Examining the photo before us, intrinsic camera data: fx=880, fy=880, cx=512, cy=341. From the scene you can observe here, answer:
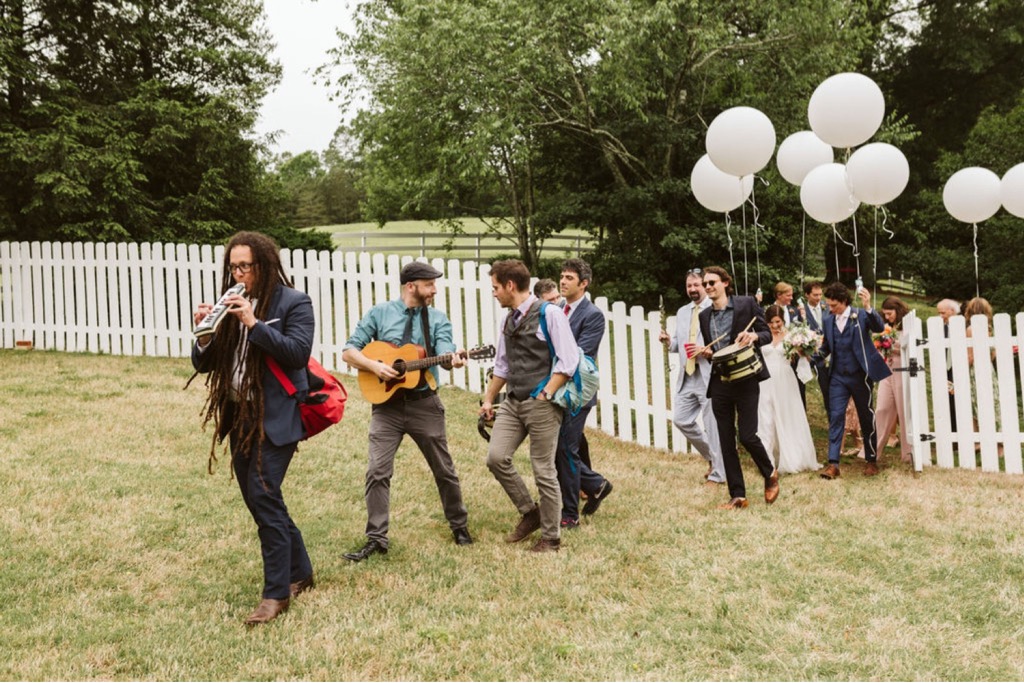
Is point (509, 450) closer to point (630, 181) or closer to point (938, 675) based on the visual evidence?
point (938, 675)

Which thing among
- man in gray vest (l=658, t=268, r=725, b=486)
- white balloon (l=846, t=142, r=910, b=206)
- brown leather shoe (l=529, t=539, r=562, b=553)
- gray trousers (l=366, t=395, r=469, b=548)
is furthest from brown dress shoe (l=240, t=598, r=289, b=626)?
white balloon (l=846, t=142, r=910, b=206)

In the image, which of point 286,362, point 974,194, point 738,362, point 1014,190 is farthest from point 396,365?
point 1014,190

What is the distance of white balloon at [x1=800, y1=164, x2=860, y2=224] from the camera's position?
27.9 ft

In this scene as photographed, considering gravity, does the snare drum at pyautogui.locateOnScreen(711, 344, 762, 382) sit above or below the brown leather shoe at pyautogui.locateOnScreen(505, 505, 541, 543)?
above

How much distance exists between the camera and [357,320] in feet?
38.8

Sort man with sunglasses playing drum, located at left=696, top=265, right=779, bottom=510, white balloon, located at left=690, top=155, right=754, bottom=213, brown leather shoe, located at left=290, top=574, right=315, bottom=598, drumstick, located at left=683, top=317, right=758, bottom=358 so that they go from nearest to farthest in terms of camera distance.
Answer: brown leather shoe, located at left=290, top=574, right=315, bottom=598 < man with sunglasses playing drum, located at left=696, top=265, right=779, bottom=510 < drumstick, located at left=683, top=317, right=758, bottom=358 < white balloon, located at left=690, top=155, right=754, bottom=213

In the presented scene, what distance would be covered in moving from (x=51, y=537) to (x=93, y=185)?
1131cm

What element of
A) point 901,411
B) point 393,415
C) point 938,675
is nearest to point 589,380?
point 393,415

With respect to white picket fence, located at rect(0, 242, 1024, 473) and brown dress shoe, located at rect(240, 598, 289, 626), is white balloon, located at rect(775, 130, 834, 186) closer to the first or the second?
white picket fence, located at rect(0, 242, 1024, 473)

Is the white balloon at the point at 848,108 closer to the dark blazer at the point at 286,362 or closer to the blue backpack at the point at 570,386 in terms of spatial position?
the blue backpack at the point at 570,386

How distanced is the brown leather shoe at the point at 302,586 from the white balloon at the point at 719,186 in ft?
19.1

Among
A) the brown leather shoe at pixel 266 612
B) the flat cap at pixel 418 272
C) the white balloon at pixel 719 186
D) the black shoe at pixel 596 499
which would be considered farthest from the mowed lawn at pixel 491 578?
the white balloon at pixel 719 186

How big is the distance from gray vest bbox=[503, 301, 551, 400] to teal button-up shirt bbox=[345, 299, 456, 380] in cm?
41

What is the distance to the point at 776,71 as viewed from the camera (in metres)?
17.2
